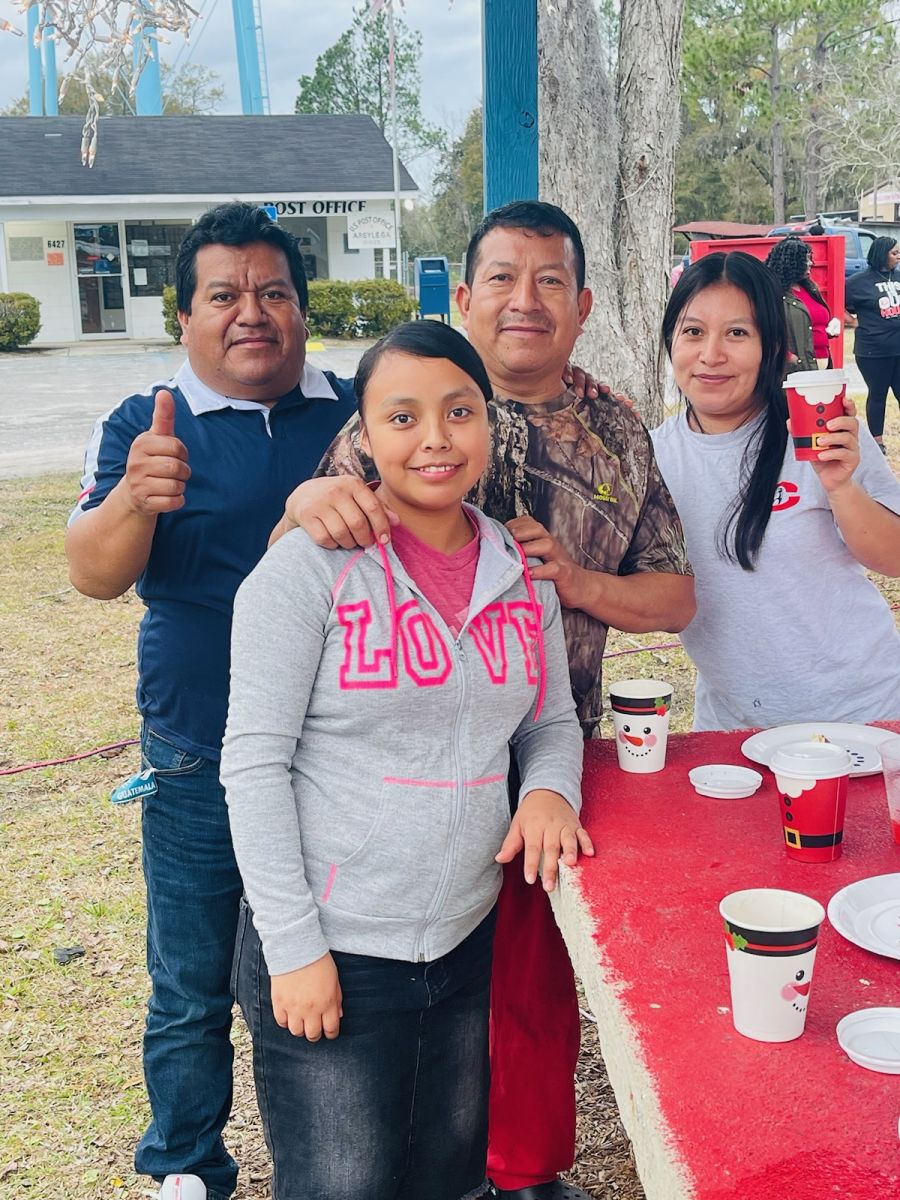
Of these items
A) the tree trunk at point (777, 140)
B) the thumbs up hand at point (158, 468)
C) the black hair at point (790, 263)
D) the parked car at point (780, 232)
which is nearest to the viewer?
the thumbs up hand at point (158, 468)

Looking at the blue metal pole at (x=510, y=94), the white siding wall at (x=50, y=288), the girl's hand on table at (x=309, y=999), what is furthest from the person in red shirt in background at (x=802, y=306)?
the white siding wall at (x=50, y=288)

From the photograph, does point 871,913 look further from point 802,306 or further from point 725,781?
point 802,306

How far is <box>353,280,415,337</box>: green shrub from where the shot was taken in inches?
1061

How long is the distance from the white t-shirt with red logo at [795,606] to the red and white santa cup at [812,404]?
0.26m

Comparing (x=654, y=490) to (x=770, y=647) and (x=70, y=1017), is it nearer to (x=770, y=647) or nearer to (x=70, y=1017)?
(x=770, y=647)

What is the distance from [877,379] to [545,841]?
10936mm

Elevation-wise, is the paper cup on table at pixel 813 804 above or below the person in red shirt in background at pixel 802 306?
below

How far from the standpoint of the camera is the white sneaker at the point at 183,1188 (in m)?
2.45

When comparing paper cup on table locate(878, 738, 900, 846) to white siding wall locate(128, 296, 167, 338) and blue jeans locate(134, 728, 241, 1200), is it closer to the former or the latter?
blue jeans locate(134, 728, 241, 1200)

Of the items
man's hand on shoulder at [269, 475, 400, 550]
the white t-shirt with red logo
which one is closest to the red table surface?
the white t-shirt with red logo

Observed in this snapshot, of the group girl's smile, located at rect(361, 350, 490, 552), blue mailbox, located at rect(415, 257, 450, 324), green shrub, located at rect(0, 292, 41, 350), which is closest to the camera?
girl's smile, located at rect(361, 350, 490, 552)

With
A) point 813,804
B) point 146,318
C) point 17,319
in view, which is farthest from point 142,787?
point 146,318

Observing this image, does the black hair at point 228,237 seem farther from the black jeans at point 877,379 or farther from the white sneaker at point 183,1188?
the black jeans at point 877,379

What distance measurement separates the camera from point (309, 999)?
183 centimetres
